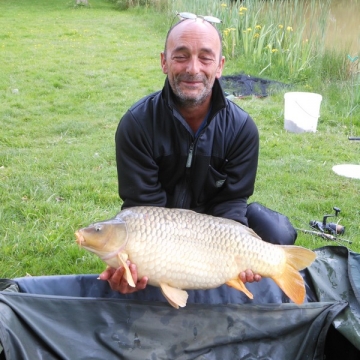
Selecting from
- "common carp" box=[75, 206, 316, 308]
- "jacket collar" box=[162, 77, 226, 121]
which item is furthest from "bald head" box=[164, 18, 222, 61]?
"common carp" box=[75, 206, 316, 308]

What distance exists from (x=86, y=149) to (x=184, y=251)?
84.8 inches

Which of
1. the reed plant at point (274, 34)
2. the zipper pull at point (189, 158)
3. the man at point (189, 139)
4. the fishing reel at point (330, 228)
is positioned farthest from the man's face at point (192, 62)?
the reed plant at point (274, 34)

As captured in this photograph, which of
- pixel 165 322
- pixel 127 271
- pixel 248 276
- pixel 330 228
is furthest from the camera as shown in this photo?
pixel 330 228

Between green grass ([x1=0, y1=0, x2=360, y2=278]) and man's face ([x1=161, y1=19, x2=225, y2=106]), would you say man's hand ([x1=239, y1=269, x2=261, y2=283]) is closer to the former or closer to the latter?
man's face ([x1=161, y1=19, x2=225, y2=106])

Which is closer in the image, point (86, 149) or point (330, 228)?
point (330, 228)

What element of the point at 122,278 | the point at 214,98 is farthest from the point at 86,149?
the point at 122,278

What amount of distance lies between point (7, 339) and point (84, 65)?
5.21 meters

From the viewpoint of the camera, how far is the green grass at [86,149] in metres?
2.24

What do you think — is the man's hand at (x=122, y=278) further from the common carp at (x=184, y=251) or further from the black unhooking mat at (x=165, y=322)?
the black unhooking mat at (x=165, y=322)

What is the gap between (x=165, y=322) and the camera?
160 centimetres

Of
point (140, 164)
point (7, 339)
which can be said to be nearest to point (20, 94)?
point (140, 164)

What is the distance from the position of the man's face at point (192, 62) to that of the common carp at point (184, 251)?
453mm

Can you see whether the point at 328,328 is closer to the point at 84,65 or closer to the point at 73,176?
the point at 73,176

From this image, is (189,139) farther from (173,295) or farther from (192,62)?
(173,295)
